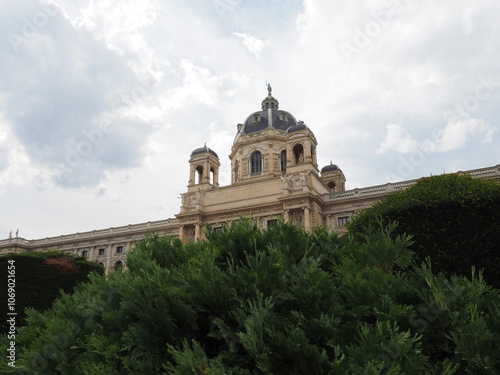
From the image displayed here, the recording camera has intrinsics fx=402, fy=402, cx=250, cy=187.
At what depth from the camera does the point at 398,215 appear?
1415 cm

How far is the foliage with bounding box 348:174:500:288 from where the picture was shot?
1230 centimetres

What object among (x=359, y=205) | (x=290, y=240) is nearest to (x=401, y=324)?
(x=290, y=240)

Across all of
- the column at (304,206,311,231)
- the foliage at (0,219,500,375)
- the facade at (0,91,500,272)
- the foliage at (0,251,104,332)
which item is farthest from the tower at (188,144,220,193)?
the foliage at (0,219,500,375)

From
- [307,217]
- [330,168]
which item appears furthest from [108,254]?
[330,168]

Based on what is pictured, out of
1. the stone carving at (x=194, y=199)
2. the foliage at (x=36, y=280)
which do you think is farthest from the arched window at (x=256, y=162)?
the foliage at (x=36, y=280)

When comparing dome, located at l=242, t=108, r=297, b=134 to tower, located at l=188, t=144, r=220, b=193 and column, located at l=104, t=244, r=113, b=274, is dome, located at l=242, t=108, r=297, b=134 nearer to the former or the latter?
tower, located at l=188, t=144, r=220, b=193

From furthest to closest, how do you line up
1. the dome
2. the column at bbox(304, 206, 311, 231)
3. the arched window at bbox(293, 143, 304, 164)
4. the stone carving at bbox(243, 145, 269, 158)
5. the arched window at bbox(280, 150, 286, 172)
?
the dome, the stone carving at bbox(243, 145, 269, 158), the arched window at bbox(280, 150, 286, 172), the arched window at bbox(293, 143, 304, 164), the column at bbox(304, 206, 311, 231)

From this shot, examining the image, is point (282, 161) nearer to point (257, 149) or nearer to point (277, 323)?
point (257, 149)

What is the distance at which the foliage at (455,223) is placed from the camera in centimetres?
1230

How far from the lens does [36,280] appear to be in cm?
1877

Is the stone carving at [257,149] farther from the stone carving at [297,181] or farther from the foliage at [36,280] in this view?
the foliage at [36,280]

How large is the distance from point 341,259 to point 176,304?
11.0 feet

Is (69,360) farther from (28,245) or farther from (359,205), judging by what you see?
(28,245)

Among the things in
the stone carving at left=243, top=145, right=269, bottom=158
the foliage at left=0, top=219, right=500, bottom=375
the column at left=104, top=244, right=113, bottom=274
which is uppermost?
the stone carving at left=243, top=145, right=269, bottom=158
